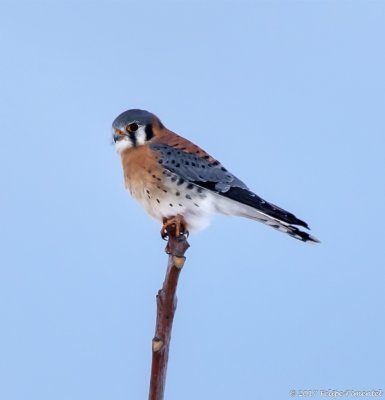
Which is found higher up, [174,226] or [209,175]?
[209,175]

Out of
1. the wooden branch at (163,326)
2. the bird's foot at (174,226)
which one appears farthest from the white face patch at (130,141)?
the wooden branch at (163,326)

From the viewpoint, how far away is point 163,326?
83.8 inches

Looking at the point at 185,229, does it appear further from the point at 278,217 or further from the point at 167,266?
the point at 167,266

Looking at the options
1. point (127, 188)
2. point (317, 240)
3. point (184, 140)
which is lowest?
point (317, 240)

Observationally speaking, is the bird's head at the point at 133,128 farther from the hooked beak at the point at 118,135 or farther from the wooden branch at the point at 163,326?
the wooden branch at the point at 163,326

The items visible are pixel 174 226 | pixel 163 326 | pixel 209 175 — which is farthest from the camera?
pixel 209 175

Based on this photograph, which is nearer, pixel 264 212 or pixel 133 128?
pixel 264 212

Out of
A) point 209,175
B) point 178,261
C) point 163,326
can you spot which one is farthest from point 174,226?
point 163,326

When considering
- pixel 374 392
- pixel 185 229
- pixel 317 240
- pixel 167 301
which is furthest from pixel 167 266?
pixel 374 392

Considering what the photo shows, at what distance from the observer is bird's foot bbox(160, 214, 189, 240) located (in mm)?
2842

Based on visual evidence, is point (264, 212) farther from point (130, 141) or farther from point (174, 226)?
point (130, 141)

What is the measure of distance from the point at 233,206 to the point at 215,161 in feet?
0.76

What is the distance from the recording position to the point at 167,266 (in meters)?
2.31

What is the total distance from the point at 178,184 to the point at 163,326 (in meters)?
0.95
